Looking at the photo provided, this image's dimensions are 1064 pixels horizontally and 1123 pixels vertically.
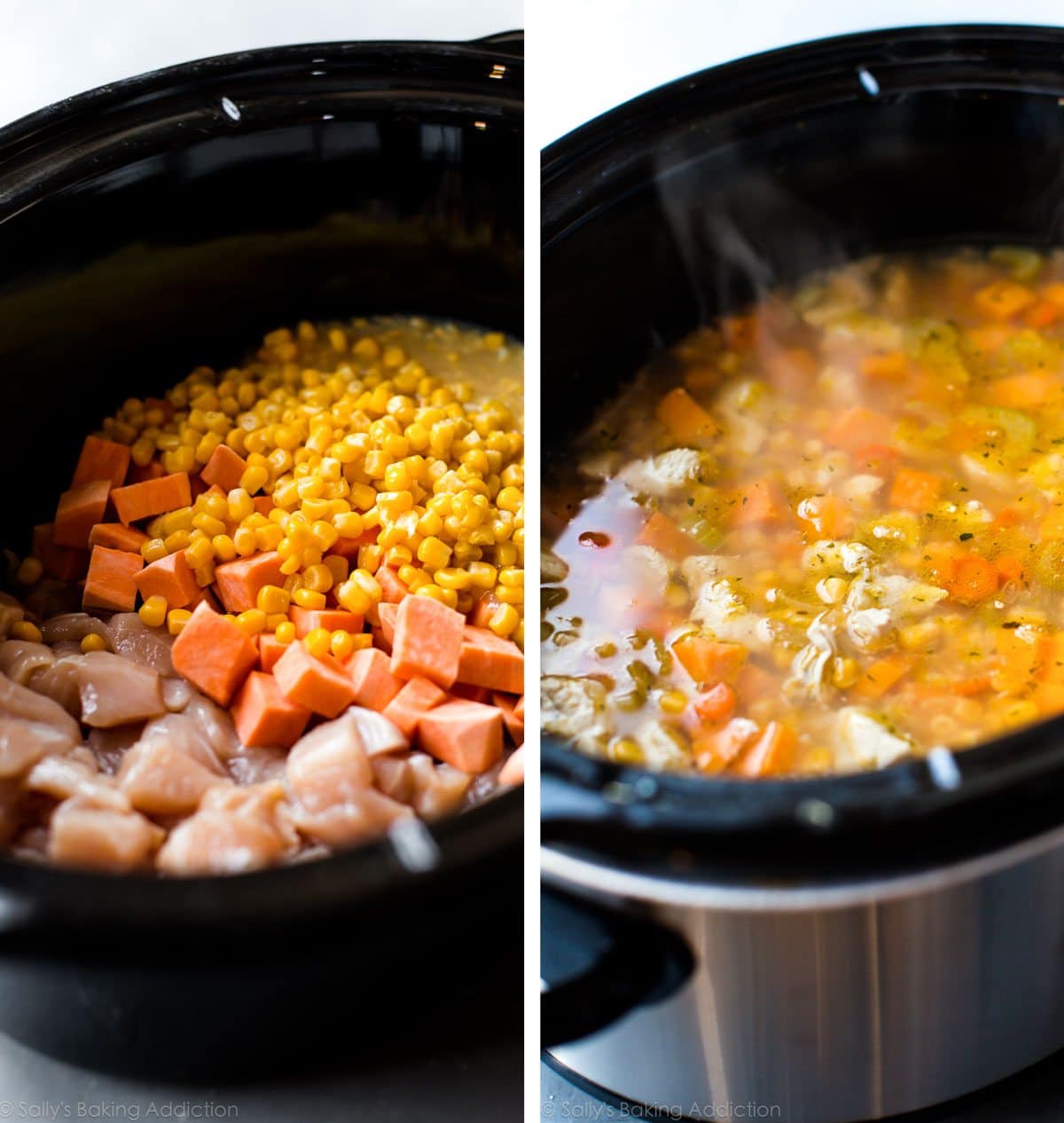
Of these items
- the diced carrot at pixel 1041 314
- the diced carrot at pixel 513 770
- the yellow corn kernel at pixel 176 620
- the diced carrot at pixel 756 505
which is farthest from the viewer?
the diced carrot at pixel 1041 314

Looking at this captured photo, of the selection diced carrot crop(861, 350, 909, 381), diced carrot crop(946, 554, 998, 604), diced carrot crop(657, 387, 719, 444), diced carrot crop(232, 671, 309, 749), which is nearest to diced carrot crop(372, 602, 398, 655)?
diced carrot crop(232, 671, 309, 749)

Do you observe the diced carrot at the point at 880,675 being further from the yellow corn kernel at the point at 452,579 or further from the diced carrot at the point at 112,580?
the diced carrot at the point at 112,580

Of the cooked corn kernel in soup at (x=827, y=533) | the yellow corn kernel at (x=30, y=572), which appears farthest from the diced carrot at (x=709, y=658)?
the yellow corn kernel at (x=30, y=572)

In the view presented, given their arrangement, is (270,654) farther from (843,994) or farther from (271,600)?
(843,994)

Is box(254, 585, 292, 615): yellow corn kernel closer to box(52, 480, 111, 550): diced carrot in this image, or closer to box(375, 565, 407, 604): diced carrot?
box(375, 565, 407, 604): diced carrot

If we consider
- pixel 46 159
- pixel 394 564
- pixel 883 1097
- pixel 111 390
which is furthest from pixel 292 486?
pixel 883 1097

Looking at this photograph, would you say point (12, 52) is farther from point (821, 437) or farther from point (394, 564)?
point (821, 437)

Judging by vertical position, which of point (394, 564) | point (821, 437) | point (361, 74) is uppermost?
point (361, 74)
